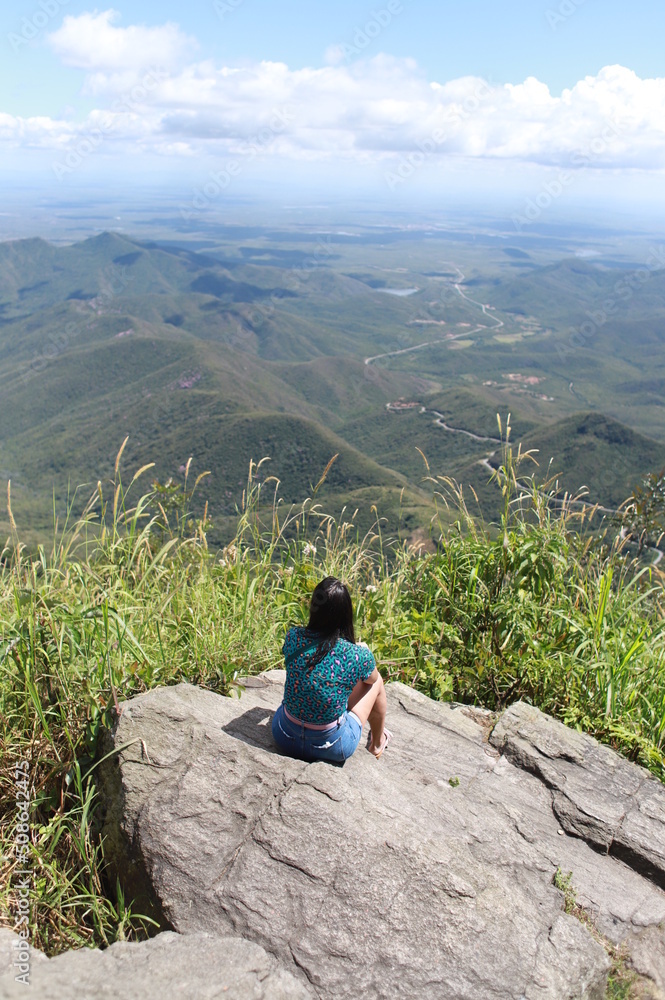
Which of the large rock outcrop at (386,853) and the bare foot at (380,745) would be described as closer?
the large rock outcrop at (386,853)

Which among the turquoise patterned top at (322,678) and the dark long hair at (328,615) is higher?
the dark long hair at (328,615)

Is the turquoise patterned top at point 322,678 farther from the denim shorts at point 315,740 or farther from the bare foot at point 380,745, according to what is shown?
the bare foot at point 380,745

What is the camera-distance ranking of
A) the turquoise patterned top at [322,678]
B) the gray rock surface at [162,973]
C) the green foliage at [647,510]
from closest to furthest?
the gray rock surface at [162,973] < the turquoise patterned top at [322,678] < the green foliage at [647,510]

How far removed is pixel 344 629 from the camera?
3.66m

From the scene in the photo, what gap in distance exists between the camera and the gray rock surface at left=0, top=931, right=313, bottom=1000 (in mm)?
2092

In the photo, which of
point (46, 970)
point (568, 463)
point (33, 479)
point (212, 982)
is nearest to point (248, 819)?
point (212, 982)

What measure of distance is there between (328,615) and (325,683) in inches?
15.3

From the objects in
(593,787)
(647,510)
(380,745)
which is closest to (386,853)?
(380,745)

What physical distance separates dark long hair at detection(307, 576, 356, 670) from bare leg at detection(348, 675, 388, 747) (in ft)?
1.41

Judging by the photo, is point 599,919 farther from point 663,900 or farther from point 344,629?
point 344,629

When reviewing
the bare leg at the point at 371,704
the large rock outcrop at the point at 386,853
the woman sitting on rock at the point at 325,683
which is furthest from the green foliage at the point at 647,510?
the woman sitting on rock at the point at 325,683

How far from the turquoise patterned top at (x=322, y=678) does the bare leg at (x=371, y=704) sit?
0.15 metres

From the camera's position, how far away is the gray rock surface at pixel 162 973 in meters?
2.09

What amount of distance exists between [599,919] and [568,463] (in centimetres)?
11971
